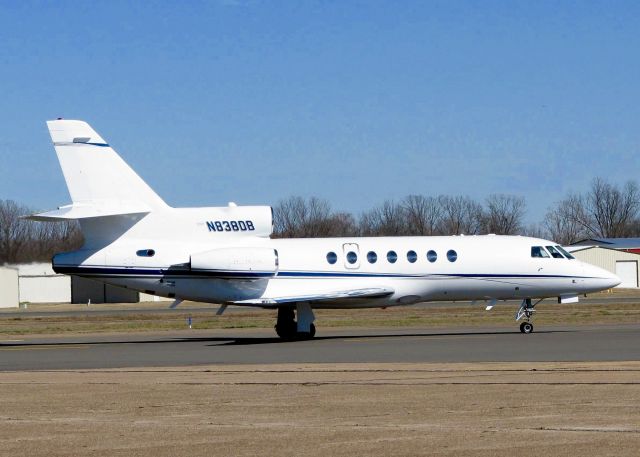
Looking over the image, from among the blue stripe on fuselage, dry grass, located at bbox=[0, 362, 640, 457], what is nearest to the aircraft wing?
the blue stripe on fuselage

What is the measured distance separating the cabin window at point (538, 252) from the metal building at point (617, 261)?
6087cm

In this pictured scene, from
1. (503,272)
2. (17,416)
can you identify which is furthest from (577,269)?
(17,416)

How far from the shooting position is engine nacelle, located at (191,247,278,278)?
34.4m

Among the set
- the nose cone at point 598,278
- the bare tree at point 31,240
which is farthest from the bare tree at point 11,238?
the nose cone at point 598,278

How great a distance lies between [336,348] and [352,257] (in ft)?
20.7

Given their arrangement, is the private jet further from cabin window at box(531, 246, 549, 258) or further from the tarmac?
the tarmac

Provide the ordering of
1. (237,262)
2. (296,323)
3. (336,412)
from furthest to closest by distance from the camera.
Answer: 1. (296,323)
2. (237,262)
3. (336,412)

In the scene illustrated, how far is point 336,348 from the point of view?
29.7m

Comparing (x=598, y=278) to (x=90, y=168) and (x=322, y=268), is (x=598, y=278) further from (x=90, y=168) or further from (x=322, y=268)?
(x=90, y=168)

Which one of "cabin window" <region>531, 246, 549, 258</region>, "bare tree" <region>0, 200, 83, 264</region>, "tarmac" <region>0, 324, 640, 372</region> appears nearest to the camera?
"tarmac" <region>0, 324, 640, 372</region>

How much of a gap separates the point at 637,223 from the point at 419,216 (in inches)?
1574

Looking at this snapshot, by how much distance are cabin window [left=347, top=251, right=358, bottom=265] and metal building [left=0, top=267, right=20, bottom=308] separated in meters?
52.0

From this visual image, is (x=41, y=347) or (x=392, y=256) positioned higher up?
A: (x=392, y=256)

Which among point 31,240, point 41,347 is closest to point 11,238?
point 31,240
